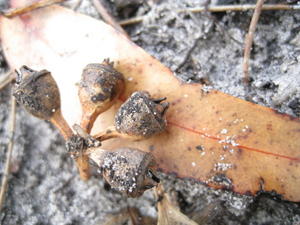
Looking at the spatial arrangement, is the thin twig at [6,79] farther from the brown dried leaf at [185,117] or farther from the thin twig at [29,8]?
the thin twig at [29,8]

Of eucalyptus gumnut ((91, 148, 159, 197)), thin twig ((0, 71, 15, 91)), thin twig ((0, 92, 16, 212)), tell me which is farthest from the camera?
thin twig ((0, 71, 15, 91))

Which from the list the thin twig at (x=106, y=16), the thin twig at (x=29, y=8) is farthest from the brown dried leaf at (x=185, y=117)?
the thin twig at (x=106, y=16)

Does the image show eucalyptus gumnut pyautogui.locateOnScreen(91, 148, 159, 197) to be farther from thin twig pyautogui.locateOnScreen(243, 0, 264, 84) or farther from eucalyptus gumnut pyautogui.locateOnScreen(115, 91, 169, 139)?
thin twig pyautogui.locateOnScreen(243, 0, 264, 84)

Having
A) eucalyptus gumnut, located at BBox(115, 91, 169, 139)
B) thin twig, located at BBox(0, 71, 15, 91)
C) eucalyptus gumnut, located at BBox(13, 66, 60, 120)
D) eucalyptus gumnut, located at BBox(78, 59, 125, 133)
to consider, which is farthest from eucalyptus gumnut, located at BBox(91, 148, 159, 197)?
thin twig, located at BBox(0, 71, 15, 91)

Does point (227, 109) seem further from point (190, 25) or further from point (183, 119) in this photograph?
point (190, 25)

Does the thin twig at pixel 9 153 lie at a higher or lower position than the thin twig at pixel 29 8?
lower
